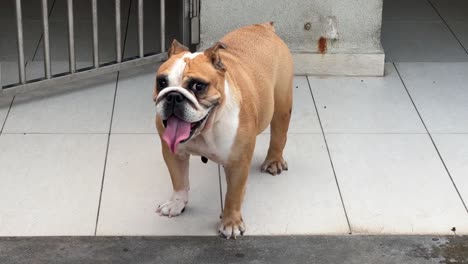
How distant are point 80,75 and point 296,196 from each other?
185 cm

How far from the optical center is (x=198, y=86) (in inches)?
150

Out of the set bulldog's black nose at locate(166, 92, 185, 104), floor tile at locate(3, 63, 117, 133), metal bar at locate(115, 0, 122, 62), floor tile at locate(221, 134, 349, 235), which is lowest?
floor tile at locate(221, 134, 349, 235)

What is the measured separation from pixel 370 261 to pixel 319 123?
1.44 meters

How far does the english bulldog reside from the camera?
382 centimetres

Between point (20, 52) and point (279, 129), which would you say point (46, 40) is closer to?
point (20, 52)

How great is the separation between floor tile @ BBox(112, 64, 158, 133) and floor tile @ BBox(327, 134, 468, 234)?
112cm

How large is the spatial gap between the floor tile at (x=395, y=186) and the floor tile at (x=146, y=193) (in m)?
0.72

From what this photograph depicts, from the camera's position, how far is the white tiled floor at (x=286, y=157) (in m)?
4.54

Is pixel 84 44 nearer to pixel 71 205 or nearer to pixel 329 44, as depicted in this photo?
pixel 329 44

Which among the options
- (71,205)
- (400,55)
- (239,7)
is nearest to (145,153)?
(71,205)

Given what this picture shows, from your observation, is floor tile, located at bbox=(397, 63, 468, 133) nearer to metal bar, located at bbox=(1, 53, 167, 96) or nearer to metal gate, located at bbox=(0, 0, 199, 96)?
metal gate, located at bbox=(0, 0, 199, 96)

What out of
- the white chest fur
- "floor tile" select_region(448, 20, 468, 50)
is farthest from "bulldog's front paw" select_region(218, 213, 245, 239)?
"floor tile" select_region(448, 20, 468, 50)

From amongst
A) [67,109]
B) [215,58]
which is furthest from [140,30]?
[215,58]

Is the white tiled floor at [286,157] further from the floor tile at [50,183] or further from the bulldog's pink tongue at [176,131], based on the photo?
the bulldog's pink tongue at [176,131]
